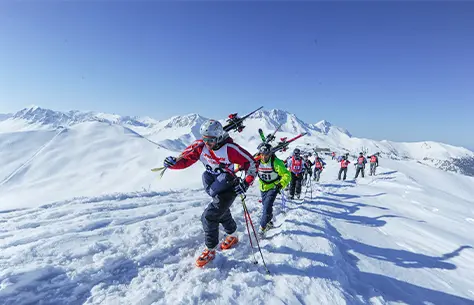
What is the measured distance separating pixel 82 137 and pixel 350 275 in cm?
5438

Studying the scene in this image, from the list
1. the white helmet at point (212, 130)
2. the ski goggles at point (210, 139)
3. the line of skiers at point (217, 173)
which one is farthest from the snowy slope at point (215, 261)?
the white helmet at point (212, 130)

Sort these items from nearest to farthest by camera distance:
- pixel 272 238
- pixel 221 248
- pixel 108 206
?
pixel 221 248, pixel 272 238, pixel 108 206

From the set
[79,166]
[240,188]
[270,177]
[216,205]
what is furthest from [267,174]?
[79,166]

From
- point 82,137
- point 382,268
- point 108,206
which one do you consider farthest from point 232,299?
point 82,137

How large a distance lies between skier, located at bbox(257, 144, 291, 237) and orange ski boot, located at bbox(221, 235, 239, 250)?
155 cm

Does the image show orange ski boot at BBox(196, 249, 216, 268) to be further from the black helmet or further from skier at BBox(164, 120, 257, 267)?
the black helmet

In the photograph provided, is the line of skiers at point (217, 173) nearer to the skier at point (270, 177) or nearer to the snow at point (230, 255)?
the snow at point (230, 255)

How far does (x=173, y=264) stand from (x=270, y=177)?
4135 millimetres

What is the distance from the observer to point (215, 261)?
17.0 feet

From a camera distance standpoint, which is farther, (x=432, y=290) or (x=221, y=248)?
(x=221, y=248)

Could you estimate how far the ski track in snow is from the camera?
159 inches

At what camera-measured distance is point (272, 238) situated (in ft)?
21.5

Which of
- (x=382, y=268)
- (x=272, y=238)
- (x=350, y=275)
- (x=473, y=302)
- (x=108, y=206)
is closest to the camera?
(x=473, y=302)

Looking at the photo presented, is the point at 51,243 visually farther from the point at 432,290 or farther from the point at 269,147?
the point at 432,290
